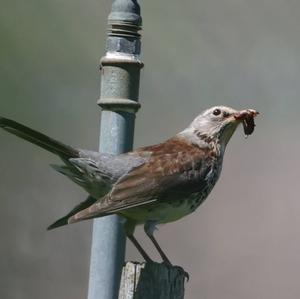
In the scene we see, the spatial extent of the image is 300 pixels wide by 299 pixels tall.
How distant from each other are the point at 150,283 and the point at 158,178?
112 cm

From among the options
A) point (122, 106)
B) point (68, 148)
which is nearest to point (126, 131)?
point (122, 106)

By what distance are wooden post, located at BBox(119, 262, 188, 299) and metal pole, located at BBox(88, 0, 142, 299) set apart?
39cm

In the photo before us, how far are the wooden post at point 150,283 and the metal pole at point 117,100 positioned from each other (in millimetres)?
390

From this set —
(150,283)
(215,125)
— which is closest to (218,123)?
(215,125)

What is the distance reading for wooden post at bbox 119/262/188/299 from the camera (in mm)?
6766

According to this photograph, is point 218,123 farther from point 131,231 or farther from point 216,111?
point 131,231

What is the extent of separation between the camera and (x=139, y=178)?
7.73 metres

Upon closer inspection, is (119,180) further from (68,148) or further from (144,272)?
(144,272)

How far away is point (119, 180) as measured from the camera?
7.78 m

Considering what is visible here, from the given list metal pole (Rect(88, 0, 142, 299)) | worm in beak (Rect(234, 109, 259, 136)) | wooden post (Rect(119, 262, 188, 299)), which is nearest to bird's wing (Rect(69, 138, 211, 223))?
metal pole (Rect(88, 0, 142, 299))

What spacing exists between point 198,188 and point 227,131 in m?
0.67

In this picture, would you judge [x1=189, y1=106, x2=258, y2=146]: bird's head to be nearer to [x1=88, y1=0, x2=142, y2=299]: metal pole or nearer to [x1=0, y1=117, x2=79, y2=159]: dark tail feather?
[x1=0, y1=117, x2=79, y2=159]: dark tail feather

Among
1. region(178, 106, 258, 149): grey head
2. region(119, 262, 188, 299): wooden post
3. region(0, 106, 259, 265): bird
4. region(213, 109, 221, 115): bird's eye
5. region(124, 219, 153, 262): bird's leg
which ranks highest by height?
region(213, 109, 221, 115): bird's eye

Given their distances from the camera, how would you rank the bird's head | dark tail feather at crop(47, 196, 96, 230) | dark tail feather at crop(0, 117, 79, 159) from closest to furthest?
dark tail feather at crop(47, 196, 96, 230)
dark tail feather at crop(0, 117, 79, 159)
the bird's head
